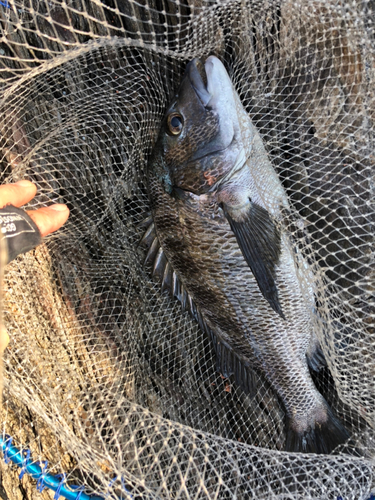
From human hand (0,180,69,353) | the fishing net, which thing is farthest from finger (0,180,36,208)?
the fishing net

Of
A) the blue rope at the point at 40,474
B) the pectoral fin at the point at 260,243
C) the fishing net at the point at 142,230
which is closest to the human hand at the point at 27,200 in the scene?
the fishing net at the point at 142,230

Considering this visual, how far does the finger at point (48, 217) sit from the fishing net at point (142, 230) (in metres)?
0.45

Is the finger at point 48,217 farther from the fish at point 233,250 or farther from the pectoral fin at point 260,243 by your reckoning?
the pectoral fin at point 260,243

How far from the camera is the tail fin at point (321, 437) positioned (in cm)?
171

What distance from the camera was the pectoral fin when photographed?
1453 millimetres

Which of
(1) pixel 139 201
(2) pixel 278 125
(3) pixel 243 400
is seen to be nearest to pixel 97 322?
(1) pixel 139 201

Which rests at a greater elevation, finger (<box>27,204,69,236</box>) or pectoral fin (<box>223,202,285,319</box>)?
finger (<box>27,204,69,236</box>)

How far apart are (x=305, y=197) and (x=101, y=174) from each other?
1.12 metres

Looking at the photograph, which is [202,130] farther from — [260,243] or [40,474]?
[40,474]

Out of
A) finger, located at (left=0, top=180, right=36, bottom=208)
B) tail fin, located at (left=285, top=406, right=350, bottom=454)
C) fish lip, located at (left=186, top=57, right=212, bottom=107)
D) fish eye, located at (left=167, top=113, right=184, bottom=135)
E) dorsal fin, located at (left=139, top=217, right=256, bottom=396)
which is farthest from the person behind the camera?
dorsal fin, located at (left=139, top=217, right=256, bottom=396)

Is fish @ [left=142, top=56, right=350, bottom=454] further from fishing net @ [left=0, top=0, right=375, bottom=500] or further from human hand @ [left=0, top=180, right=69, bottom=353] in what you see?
human hand @ [left=0, top=180, right=69, bottom=353]

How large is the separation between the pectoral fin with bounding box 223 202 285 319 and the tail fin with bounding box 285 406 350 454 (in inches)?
28.3

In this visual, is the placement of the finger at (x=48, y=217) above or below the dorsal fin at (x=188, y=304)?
above

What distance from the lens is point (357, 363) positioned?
5.37 feet
